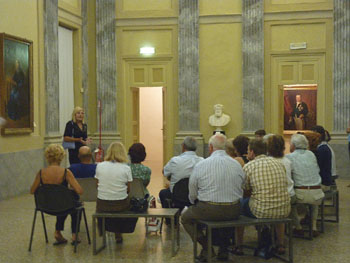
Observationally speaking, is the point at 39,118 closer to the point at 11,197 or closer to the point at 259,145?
the point at 11,197

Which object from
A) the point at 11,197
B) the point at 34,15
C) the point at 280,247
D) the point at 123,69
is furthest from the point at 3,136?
the point at 280,247

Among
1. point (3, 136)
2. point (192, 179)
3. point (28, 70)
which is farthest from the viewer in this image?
point (28, 70)

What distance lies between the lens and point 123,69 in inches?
526

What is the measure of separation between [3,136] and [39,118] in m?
1.51

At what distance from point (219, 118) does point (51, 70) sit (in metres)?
4.27

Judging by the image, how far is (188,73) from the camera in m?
13.0

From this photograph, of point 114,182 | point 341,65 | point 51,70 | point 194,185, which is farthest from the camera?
point 341,65

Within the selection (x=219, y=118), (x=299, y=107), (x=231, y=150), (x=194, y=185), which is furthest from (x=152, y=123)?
(x=194, y=185)

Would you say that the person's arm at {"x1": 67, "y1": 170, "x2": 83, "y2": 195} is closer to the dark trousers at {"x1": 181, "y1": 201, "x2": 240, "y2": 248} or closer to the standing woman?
the dark trousers at {"x1": 181, "y1": 201, "x2": 240, "y2": 248}

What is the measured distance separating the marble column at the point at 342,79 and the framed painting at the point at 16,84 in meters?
7.03

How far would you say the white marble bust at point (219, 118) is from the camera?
1270cm

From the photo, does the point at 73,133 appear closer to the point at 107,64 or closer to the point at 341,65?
the point at 107,64

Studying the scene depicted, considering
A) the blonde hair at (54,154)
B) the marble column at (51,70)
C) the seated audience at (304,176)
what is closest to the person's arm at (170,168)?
the blonde hair at (54,154)

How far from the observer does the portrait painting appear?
12.8m
